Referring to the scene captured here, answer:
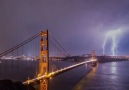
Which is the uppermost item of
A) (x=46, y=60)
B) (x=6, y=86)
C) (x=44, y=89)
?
(x=46, y=60)

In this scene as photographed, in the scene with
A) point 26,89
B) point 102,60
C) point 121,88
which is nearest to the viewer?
point 26,89

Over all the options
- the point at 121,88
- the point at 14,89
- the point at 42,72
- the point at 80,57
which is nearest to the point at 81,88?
the point at 121,88

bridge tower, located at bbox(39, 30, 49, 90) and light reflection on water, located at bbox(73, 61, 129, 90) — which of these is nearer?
bridge tower, located at bbox(39, 30, 49, 90)

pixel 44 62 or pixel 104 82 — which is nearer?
pixel 44 62

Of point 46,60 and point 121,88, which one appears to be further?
point 121,88

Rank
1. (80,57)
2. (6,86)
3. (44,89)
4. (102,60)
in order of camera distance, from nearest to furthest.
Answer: (6,86), (44,89), (80,57), (102,60)

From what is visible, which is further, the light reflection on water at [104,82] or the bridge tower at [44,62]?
the light reflection on water at [104,82]

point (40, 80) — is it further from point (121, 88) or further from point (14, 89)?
point (121, 88)

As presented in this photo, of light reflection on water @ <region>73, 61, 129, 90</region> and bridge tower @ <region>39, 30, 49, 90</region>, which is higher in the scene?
bridge tower @ <region>39, 30, 49, 90</region>

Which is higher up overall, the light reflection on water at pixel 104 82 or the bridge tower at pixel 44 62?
the bridge tower at pixel 44 62

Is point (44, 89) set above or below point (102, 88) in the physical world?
above
